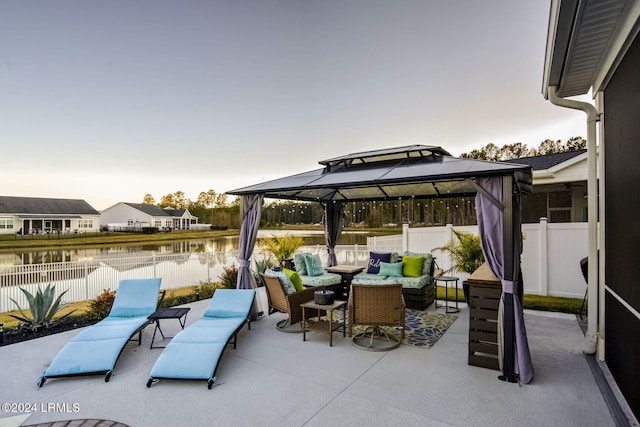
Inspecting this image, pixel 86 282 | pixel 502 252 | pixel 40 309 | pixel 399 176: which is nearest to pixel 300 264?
pixel 399 176

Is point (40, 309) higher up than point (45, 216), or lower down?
lower down

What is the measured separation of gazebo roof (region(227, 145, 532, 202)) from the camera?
14.3 feet

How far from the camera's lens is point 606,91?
3.85 metres

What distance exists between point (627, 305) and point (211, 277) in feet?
29.1

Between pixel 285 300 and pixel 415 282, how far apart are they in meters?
3.05

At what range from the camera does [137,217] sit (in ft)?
124

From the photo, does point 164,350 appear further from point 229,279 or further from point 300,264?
point 229,279

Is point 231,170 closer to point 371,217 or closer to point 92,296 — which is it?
point 371,217

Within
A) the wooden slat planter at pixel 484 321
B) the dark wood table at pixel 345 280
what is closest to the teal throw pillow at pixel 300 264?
the dark wood table at pixel 345 280

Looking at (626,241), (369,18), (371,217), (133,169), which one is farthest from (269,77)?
(371,217)

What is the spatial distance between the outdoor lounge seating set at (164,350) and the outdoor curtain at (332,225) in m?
4.34

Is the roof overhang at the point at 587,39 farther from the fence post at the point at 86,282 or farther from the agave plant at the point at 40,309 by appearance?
the fence post at the point at 86,282

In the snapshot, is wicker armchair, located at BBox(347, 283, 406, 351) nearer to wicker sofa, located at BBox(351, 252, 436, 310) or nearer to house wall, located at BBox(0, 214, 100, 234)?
wicker sofa, located at BBox(351, 252, 436, 310)

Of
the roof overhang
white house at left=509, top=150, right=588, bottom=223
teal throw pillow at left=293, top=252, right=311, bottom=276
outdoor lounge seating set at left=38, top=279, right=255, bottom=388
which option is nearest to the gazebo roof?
the roof overhang
